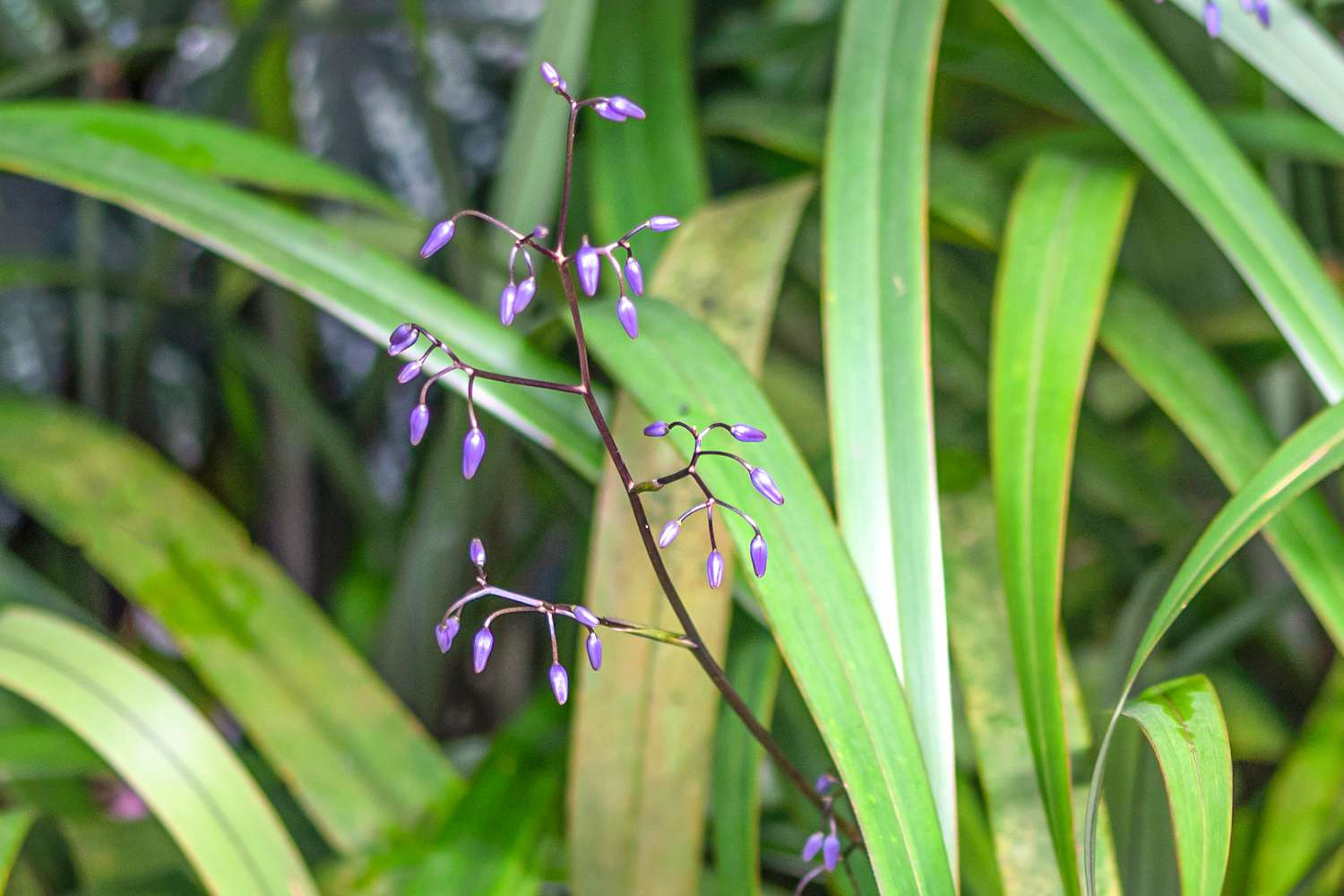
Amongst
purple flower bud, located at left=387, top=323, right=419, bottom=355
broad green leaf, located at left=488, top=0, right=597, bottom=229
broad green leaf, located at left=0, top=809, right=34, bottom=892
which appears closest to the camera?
purple flower bud, located at left=387, top=323, right=419, bottom=355

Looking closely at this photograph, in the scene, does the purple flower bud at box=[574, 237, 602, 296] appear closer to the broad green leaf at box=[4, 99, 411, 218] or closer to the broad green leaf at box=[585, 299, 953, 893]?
the broad green leaf at box=[585, 299, 953, 893]

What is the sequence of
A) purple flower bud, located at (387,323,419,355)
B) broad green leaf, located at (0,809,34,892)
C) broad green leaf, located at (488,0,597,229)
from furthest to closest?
broad green leaf, located at (488,0,597,229) → broad green leaf, located at (0,809,34,892) → purple flower bud, located at (387,323,419,355)

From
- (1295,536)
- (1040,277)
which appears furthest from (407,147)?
(1295,536)

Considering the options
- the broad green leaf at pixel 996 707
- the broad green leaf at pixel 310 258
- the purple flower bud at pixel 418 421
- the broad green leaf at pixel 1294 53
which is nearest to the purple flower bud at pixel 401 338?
the purple flower bud at pixel 418 421

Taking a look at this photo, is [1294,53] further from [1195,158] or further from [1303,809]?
[1303,809]

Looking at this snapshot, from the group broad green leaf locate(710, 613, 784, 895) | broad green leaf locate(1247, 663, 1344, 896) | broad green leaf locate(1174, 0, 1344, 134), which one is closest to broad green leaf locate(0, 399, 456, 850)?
broad green leaf locate(710, 613, 784, 895)

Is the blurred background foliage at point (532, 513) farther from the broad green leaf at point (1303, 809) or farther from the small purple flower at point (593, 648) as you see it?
the small purple flower at point (593, 648)
